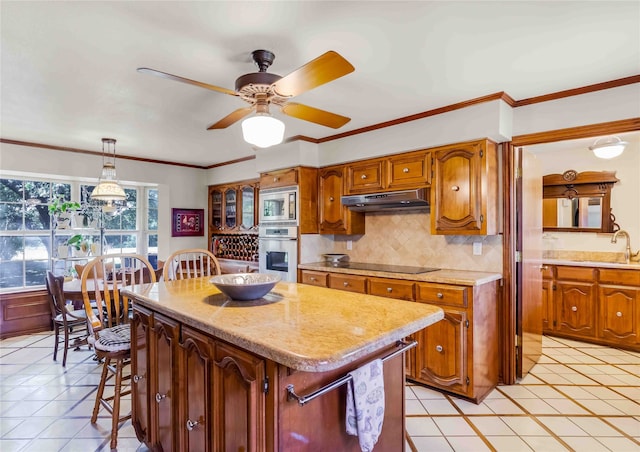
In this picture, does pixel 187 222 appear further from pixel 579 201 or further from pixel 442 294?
pixel 579 201

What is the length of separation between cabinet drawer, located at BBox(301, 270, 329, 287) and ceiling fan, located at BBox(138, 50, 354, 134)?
1.82 meters

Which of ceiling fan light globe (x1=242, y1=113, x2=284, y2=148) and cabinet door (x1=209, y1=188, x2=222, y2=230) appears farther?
cabinet door (x1=209, y1=188, x2=222, y2=230)

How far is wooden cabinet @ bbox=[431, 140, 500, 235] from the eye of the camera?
9.46 feet

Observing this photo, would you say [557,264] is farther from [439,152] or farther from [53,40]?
[53,40]

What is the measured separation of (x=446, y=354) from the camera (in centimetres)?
279

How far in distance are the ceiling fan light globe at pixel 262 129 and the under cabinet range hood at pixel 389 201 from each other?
169 cm

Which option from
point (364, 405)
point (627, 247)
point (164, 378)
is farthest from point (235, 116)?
point (627, 247)

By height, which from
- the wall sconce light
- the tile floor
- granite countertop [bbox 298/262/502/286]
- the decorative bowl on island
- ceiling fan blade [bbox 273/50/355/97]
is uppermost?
the wall sconce light

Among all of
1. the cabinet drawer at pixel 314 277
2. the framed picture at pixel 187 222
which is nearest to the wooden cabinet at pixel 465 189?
the cabinet drawer at pixel 314 277

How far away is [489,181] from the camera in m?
2.91

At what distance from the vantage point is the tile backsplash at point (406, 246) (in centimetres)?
317

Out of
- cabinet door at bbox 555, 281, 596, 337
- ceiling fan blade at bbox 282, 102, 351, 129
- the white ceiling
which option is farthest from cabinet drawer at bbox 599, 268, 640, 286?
ceiling fan blade at bbox 282, 102, 351, 129

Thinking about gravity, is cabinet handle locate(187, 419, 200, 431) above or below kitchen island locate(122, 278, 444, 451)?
below

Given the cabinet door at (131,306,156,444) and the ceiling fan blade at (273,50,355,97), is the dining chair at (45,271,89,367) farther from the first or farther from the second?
the ceiling fan blade at (273,50,355,97)
